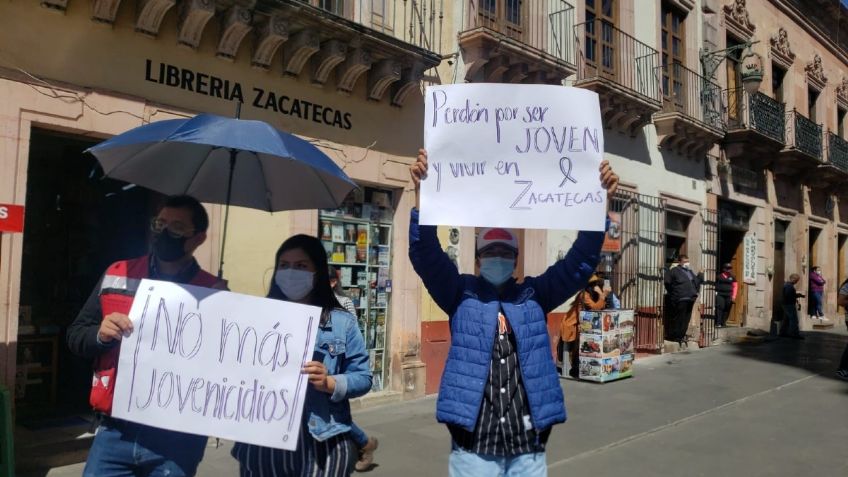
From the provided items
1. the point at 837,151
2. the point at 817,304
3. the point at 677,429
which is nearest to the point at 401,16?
the point at 677,429

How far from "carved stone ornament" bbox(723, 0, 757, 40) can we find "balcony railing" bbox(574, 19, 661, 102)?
391cm

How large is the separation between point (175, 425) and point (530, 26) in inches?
371

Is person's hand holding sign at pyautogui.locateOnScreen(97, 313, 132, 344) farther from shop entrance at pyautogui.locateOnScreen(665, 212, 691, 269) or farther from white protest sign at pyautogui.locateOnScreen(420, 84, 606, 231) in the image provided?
shop entrance at pyautogui.locateOnScreen(665, 212, 691, 269)

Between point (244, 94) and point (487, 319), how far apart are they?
5.02 meters

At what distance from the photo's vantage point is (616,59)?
504 inches

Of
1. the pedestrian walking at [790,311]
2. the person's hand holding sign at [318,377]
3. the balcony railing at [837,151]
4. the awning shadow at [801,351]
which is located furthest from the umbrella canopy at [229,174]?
the balcony railing at [837,151]

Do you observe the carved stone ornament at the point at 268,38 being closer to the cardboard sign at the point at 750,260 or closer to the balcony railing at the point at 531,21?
the balcony railing at the point at 531,21

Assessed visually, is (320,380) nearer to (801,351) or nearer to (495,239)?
(495,239)

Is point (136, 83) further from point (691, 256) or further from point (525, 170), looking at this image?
point (691, 256)

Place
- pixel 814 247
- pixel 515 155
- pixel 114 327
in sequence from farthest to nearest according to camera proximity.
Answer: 1. pixel 814 247
2. pixel 515 155
3. pixel 114 327

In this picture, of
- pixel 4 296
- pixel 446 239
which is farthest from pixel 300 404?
pixel 446 239

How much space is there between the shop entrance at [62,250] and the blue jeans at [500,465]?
16.1 feet

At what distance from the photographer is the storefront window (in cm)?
820

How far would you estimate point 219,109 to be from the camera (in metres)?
6.82
